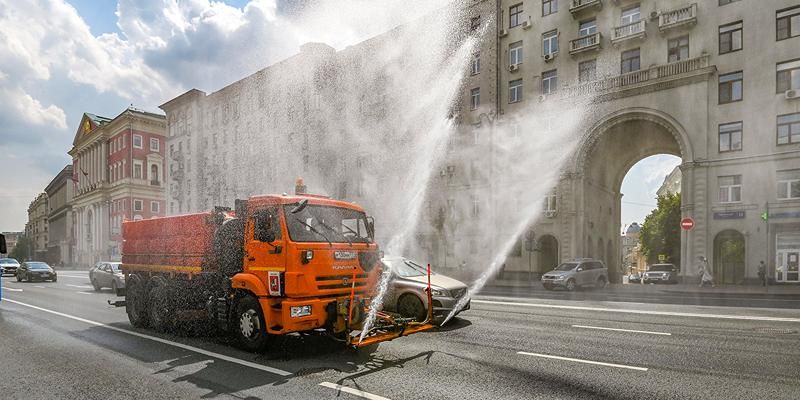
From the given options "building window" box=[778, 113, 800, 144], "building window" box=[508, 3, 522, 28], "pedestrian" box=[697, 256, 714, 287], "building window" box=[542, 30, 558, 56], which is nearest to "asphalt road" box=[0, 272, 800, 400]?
"pedestrian" box=[697, 256, 714, 287]

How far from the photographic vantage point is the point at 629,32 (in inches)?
1180

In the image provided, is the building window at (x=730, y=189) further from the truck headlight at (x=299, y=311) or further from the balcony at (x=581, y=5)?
the truck headlight at (x=299, y=311)

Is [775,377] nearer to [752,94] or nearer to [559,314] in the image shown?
[559,314]

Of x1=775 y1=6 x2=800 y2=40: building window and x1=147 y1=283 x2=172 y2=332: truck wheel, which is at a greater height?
x1=775 y1=6 x2=800 y2=40: building window

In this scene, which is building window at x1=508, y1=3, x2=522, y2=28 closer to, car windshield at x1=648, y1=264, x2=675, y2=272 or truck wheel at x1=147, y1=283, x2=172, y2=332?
car windshield at x1=648, y1=264, x2=675, y2=272

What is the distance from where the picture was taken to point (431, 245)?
3253 cm

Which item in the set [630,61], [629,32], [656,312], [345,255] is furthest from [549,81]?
[345,255]

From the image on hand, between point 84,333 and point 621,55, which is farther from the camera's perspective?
point 621,55

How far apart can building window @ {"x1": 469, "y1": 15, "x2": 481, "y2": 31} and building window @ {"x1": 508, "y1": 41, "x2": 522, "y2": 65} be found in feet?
12.2

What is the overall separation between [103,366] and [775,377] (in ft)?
30.6

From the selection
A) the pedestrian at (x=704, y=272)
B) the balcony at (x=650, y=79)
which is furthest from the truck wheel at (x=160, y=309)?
the balcony at (x=650, y=79)

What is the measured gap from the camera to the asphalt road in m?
5.82

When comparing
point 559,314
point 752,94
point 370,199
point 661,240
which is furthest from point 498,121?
point 661,240

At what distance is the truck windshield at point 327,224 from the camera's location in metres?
7.63
